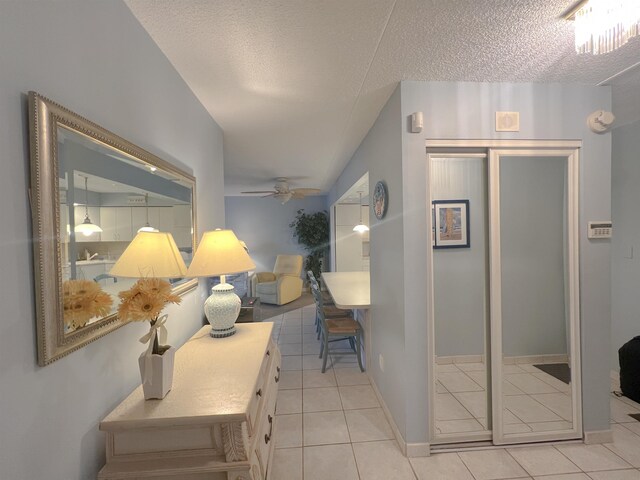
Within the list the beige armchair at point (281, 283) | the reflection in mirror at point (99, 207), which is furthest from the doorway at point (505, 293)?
the beige armchair at point (281, 283)

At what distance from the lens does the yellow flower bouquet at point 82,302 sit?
2.90 feet

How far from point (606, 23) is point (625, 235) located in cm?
243

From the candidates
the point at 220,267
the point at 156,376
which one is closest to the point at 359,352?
the point at 220,267

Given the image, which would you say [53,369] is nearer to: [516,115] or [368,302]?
[368,302]

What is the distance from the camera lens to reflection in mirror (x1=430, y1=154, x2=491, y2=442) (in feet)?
6.54

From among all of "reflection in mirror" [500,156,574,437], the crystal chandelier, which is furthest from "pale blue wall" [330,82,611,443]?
the crystal chandelier

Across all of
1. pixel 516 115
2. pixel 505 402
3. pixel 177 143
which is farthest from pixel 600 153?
pixel 177 143

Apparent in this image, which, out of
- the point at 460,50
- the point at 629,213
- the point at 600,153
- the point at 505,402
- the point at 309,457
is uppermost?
the point at 460,50

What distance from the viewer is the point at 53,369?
856 millimetres

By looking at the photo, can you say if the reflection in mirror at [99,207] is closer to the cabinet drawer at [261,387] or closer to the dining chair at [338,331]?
the cabinet drawer at [261,387]

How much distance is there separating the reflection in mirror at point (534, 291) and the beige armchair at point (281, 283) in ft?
14.5

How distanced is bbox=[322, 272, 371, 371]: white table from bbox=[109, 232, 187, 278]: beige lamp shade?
72.1 inches

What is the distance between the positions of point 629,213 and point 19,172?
419 cm

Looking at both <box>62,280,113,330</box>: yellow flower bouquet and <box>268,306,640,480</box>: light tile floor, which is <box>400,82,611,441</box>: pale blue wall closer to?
<box>268,306,640,480</box>: light tile floor
